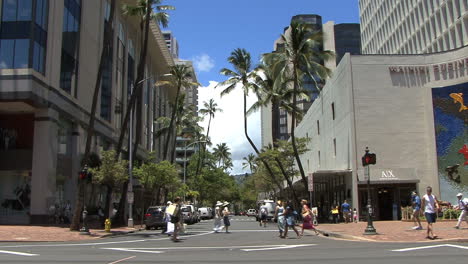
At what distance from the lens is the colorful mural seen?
108 ft

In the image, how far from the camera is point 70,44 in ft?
117

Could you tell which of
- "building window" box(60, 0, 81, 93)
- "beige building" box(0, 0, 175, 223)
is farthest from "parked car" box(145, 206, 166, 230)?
"building window" box(60, 0, 81, 93)

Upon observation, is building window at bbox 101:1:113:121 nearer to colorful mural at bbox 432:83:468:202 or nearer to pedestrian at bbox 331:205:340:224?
pedestrian at bbox 331:205:340:224

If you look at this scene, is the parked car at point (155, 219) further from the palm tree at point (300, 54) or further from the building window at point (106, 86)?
the building window at point (106, 86)

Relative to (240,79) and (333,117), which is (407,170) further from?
(240,79)

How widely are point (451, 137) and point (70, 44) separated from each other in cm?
2769

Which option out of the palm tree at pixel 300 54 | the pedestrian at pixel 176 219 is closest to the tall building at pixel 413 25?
the palm tree at pixel 300 54

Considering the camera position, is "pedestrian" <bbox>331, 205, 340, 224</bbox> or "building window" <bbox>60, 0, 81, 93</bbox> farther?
"building window" <bbox>60, 0, 81, 93</bbox>

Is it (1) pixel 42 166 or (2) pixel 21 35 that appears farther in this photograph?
(1) pixel 42 166

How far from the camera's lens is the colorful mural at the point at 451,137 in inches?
1300

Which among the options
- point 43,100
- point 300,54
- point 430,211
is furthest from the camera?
point 300,54

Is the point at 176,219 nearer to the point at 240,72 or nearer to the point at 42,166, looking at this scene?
the point at 42,166

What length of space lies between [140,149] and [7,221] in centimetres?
2474

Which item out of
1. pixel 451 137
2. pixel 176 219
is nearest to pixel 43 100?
pixel 176 219
